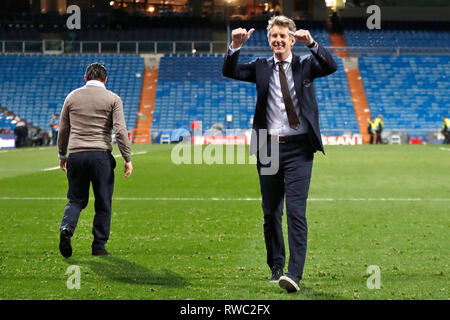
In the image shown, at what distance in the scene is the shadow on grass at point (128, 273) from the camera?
6520mm

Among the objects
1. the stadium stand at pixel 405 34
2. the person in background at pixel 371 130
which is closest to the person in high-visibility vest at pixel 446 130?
the person in background at pixel 371 130

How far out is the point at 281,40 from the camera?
6.14 meters

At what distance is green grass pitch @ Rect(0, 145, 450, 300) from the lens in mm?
6242

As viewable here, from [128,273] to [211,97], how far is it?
44950 mm

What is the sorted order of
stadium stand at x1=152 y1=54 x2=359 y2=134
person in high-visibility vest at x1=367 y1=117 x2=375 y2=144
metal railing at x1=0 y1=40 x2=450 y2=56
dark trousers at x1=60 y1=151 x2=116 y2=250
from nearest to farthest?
dark trousers at x1=60 y1=151 x2=116 y2=250 < person in high-visibility vest at x1=367 y1=117 x2=375 y2=144 < stadium stand at x1=152 y1=54 x2=359 y2=134 < metal railing at x1=0 y1=40 x2=450 y2=56

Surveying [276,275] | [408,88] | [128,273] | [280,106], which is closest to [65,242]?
[128,273]

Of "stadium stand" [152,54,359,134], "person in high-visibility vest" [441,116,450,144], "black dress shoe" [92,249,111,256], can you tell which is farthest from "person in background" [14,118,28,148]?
"black dress shoe" [92,249,111,256]

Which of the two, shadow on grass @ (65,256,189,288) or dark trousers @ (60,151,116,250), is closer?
shadow on grass @ (65,256,189,288)

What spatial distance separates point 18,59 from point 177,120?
13603 mm

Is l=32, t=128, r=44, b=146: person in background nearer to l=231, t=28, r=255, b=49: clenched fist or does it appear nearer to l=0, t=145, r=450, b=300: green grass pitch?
l=0, t=145, r=450, b=300: green grass pitch

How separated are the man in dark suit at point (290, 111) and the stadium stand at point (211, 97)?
41.2 metres

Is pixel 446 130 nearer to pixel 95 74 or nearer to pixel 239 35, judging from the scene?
pixel 95 74

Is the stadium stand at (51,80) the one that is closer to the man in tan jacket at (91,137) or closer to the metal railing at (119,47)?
the metal railing at (119,47)

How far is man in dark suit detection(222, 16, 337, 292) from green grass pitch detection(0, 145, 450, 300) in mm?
646
